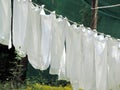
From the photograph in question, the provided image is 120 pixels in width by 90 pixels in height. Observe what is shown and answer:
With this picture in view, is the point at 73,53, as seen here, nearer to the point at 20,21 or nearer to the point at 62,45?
the point at 62,45

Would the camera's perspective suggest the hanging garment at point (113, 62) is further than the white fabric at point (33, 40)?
Yes

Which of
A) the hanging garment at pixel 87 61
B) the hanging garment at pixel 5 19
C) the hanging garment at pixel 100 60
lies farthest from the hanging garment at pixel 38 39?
the hanging garment at pixel 100 60

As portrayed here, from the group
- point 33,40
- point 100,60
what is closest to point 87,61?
point 100,60

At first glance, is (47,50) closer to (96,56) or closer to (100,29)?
(96,56)

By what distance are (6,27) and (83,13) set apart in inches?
116

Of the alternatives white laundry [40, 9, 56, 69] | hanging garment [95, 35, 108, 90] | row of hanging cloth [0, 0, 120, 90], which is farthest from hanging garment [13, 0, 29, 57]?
hanging garment [95, 35, 108, 90]

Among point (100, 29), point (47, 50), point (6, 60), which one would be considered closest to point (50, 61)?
point (47, 50)

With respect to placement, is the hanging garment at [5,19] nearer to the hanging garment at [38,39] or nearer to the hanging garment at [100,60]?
the hanging garment at [38,39]

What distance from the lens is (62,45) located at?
541 centimetres

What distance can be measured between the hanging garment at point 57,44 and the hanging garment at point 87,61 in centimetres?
22

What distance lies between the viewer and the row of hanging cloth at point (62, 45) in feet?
17.4

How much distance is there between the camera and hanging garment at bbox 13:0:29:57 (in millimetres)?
5273

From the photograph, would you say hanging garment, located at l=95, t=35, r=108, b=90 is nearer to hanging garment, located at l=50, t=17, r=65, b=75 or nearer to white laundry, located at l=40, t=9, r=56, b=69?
hanging garment, located at l=50, t=17, r=65, b=75

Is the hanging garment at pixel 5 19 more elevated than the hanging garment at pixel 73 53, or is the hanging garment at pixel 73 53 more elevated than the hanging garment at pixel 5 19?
the hanging garment at pixel 5 19
